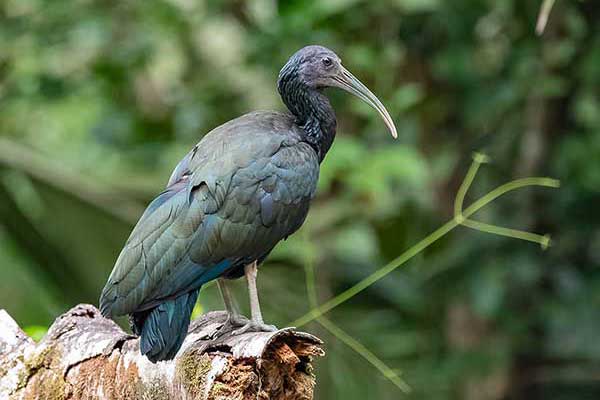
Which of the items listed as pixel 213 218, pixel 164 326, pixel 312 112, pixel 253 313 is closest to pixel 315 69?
pixel 312 112

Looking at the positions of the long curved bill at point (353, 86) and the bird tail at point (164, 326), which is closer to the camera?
the bird tail at point (164, 326)

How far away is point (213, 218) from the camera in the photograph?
366 cm

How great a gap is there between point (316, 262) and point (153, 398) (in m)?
3.20

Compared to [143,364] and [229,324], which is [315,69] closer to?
[229,324]

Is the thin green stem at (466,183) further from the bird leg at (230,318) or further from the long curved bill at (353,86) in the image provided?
the bird leg at (230,318)

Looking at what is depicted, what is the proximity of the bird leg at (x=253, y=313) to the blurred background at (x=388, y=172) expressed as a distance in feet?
7.15

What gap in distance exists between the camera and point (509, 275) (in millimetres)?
6699

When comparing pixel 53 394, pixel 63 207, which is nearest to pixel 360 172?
pixel 63 207

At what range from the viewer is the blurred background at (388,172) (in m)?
6.30

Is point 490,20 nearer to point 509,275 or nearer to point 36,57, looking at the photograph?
point 509,275

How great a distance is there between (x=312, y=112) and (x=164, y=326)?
1.03 meters

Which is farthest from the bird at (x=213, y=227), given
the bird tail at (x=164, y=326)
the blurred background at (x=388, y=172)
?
the blurred background at (x=388, y=172)

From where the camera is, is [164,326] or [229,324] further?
[229,324]

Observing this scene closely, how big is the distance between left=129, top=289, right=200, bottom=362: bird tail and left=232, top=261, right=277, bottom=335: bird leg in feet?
0.55
